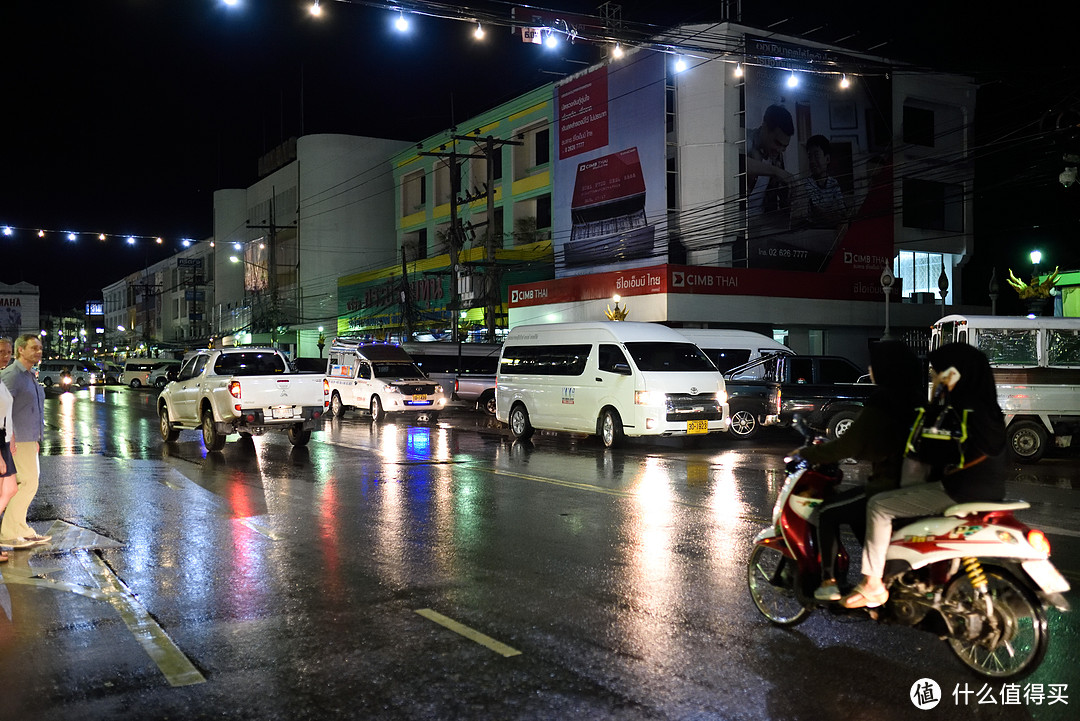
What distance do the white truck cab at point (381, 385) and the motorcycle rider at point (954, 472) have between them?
73.6 feet

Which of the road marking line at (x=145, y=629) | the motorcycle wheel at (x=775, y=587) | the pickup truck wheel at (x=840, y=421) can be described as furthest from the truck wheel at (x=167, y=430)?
the motorcycle wheel at (x=775, y=587)

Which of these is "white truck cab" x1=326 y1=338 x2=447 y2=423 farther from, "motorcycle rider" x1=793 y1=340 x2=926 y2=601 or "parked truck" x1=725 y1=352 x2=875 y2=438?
"motorcycle rider" x1=793 y1=340 x2=926 y2=601

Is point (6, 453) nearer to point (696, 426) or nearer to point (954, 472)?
point (954, 472)

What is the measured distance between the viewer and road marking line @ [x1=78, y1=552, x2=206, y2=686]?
4801 mm

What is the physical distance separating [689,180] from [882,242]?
9613 millimetres

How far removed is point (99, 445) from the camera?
18.0 m

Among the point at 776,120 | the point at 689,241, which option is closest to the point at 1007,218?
the point at 776,120

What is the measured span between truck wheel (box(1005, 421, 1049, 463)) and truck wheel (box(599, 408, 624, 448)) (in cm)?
663

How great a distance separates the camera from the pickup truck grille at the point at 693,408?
16.6 m

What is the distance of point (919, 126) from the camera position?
137 ft

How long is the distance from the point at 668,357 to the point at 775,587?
39.2 feet

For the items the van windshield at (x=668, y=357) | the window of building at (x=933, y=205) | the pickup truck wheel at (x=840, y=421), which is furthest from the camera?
the window of building at (x=933, y=205)

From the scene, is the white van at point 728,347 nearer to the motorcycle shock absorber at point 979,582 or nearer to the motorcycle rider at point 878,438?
the motorcycle rider at point 878,438

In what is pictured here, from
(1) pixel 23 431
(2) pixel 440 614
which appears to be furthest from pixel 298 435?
(2) pixel 440 614
